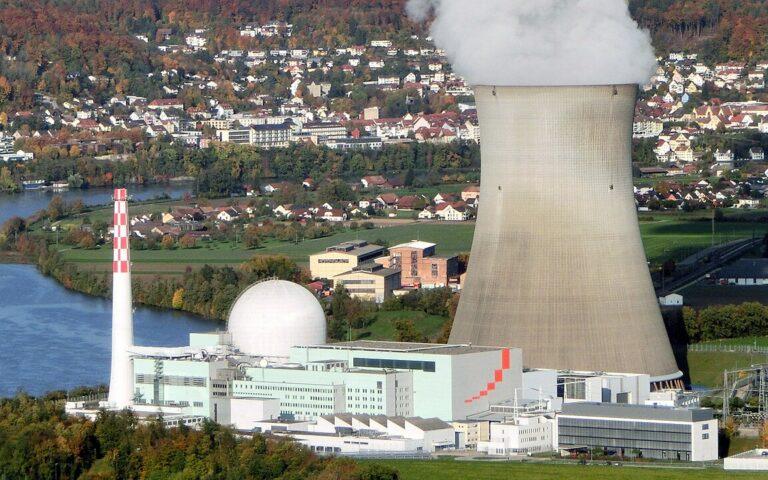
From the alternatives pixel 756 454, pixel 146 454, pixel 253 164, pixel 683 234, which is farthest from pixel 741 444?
pixel 253 164

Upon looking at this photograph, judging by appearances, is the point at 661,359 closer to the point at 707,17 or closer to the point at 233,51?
the point at 707,17

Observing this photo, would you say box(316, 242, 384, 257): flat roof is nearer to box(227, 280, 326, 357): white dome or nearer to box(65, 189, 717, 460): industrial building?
box(227, 280, 326, 357): white dome

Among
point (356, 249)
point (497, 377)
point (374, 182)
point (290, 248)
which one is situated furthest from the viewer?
point (374, 182)

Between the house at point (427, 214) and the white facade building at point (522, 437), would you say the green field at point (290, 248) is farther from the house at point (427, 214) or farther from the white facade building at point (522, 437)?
the white facade building at point (522, 437)

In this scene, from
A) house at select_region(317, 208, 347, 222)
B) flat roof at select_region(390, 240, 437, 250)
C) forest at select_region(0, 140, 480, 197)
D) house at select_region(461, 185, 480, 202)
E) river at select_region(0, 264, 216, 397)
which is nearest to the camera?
river at select_region(0, 264, 216, 397)

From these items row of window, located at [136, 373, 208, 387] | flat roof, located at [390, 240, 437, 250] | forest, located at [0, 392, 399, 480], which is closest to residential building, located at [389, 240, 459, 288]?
flat roof, located at [390, 240, 437, 250]

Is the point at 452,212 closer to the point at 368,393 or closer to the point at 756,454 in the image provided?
the point at 368,393

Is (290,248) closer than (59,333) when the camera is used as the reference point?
No
